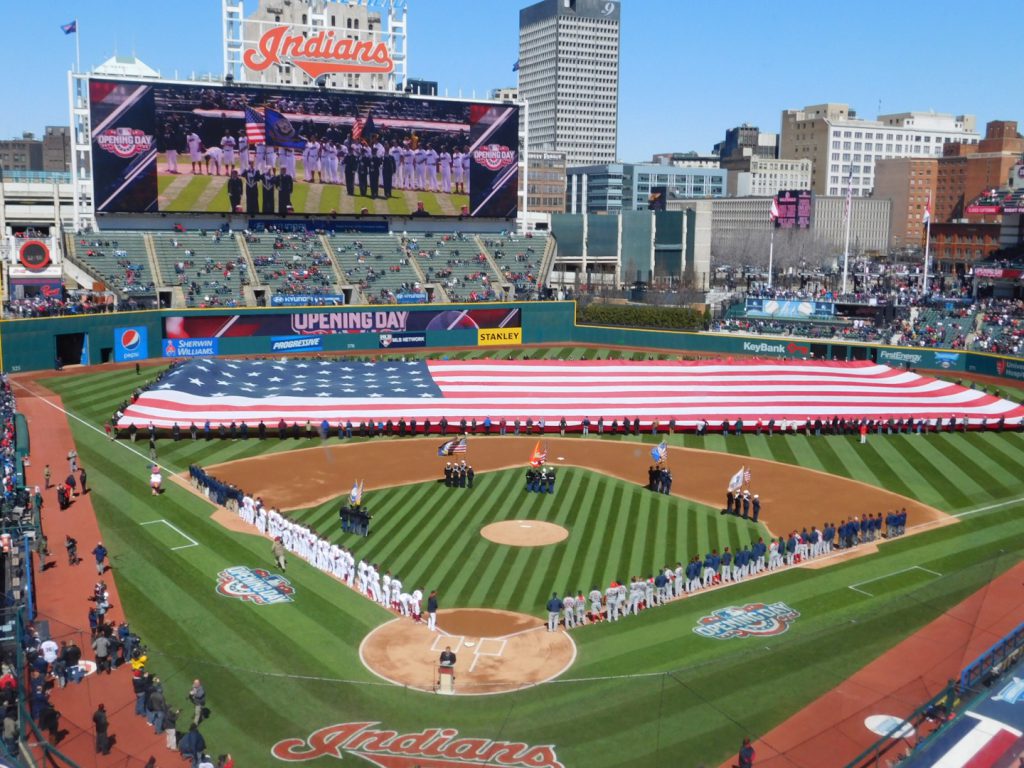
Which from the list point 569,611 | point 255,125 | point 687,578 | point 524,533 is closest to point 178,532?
point 524,533

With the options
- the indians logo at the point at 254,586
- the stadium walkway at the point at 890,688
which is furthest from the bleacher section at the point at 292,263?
the stadium walkway at the point at 890,688

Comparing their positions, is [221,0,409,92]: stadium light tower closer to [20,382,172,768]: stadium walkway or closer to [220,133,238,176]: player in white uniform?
[220,133,238,176]: player in white uniform

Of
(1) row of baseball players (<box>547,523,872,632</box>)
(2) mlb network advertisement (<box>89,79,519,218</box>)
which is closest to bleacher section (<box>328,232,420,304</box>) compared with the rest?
(2) mlb network advertisement (<box>89,79,519,218</box>)

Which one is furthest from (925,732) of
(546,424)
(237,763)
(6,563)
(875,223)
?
(875,223)

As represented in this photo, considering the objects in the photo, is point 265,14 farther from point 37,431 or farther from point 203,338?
point 37,431

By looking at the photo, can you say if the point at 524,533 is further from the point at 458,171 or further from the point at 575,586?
the point at 458,171

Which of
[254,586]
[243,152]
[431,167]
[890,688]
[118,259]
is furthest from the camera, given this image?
[431,167]
